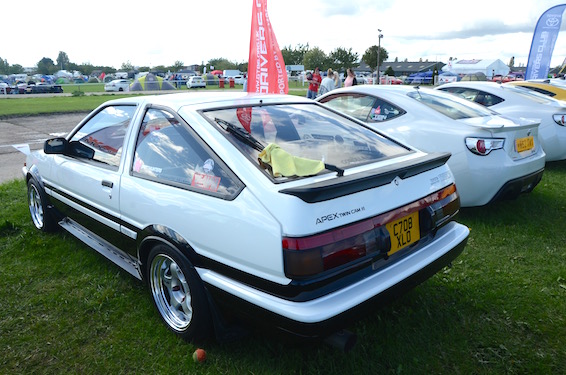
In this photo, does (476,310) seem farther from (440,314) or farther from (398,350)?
(398,350)

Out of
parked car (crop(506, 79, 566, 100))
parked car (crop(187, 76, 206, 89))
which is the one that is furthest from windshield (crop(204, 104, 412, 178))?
parked car (crop(187, 76, 206, 89))

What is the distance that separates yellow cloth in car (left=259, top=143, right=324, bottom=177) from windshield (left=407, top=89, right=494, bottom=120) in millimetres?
3050

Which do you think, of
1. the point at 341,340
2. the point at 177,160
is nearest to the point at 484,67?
the point at 177,160

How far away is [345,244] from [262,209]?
1.39 feet

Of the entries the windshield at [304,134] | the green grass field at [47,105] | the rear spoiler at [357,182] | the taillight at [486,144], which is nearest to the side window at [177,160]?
the windshield at [304,134]

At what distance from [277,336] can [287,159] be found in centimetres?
89

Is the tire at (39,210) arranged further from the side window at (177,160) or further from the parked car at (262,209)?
the side window at (177,160)

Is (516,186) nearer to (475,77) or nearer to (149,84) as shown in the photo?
(149,84)

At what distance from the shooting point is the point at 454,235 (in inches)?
104

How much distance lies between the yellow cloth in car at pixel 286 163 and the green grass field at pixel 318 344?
807 mm

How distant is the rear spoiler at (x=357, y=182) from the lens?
1860 millimetres

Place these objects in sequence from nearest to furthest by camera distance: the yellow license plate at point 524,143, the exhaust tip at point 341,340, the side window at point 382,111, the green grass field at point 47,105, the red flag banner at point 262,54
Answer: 1. the exhaust tip at point 341,340
2. the yellow license plate at point 524,143
3. the side window at point 382,111
4. the red flag banner at point 262,54
5. the green grass field at point 47,105

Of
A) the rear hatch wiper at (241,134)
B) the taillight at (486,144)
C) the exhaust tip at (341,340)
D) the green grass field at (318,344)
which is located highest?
the rear hatch wiper at (241,134)

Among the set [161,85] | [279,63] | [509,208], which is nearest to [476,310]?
[509,208]
